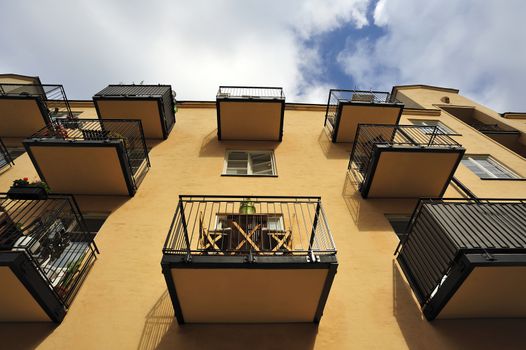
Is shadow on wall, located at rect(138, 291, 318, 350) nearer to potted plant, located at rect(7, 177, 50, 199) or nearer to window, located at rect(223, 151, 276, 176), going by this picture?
potted plant, located at rect(7, 177, 50, 199)

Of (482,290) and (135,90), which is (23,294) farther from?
(135,90)

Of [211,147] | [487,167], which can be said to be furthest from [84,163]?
[487,167]

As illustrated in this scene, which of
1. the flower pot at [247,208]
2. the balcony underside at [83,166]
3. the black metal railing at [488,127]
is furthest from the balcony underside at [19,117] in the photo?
the black metal railing at [488,127]

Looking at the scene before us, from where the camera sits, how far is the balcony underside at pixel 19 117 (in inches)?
462

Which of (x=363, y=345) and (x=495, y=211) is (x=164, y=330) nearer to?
(x=363, y=345)

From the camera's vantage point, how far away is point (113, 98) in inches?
468

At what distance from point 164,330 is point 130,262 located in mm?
2077

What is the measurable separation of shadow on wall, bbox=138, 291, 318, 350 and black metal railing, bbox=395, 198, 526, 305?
2867 millimetres

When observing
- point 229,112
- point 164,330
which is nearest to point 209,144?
point 229,112

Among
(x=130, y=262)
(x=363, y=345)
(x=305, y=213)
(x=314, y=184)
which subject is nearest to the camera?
(x=363, y=345)

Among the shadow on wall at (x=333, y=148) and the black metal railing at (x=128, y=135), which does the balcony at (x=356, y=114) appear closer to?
the shadow on wall at (x=333, y=148)

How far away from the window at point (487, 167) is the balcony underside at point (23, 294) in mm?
15142

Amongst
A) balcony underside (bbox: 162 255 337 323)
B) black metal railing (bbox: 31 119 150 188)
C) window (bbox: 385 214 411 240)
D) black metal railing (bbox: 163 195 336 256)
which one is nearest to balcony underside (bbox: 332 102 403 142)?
window (bbox: 385 214 411 240)

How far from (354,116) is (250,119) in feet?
15.5
